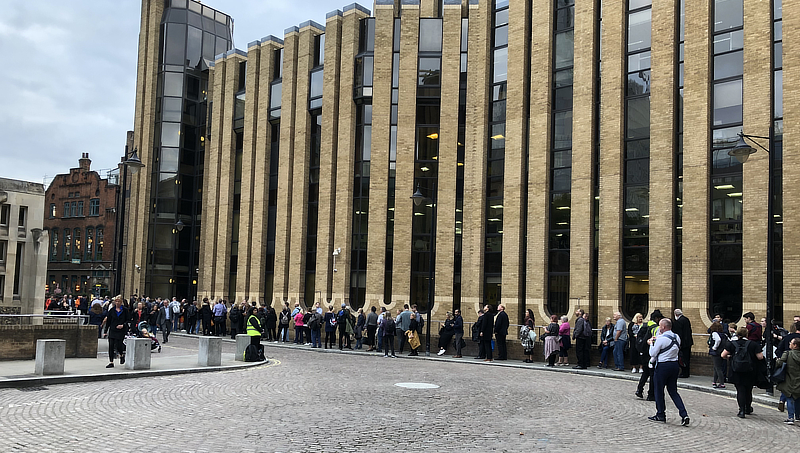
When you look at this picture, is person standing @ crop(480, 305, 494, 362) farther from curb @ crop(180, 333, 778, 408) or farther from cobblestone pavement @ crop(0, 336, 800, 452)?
cobblestone pavement @ crop(0, 336, 800, 452)

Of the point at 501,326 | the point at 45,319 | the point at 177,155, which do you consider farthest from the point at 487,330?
the point at 177,155

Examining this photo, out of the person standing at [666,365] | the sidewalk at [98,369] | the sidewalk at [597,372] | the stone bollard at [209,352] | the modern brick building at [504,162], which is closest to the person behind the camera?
the person standing at [666,365]

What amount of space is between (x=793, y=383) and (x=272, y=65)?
32.5m

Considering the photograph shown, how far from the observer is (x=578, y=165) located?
27172 mm

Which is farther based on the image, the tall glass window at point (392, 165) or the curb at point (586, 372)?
the tall glass window at point (392, 165)

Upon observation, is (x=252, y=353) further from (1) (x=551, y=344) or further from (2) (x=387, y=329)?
(1) (x=551, y=344)

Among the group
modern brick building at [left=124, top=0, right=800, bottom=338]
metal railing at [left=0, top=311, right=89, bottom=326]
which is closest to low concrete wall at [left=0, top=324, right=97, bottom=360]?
metal railing at [left=0, top=311, right=89, bottom=326]

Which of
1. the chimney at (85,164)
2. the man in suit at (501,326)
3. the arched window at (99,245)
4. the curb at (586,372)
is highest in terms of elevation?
the chimney at (85,164)

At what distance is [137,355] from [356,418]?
8316mm

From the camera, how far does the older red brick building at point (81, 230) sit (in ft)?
196

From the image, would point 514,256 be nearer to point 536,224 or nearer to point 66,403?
point 536,224

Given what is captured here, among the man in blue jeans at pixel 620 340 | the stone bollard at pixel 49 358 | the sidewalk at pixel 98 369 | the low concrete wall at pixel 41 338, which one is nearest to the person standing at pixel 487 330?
the man in blue jeans at pixel 620 340

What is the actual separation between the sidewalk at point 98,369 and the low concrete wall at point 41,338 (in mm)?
348

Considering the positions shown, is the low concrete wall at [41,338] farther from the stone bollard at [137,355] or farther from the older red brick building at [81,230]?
the older red brick building at [81,230]
